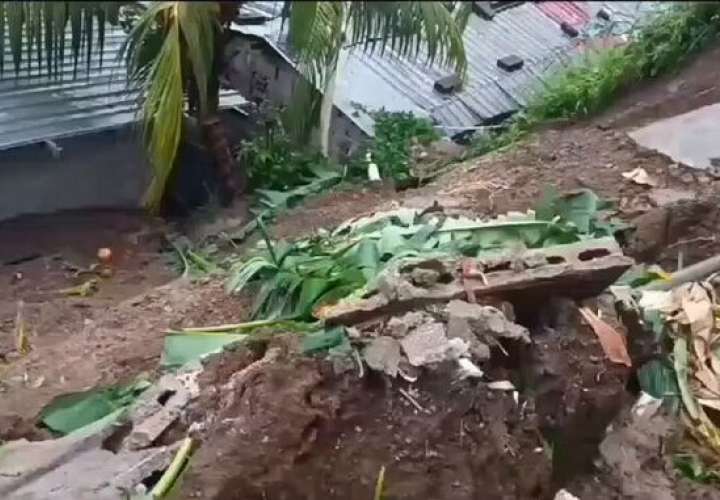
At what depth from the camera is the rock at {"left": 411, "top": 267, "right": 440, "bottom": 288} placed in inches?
127

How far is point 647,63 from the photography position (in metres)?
5.84

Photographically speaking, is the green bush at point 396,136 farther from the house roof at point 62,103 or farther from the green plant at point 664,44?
the green plant at point 664,44

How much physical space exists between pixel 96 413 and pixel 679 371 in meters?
1.72

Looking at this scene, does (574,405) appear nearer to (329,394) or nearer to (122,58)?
(329,394)

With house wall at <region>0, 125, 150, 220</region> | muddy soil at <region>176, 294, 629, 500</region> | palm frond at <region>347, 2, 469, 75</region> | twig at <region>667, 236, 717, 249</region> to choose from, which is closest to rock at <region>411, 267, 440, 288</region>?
muddy soil at <region>176, 294, 629, 500</region>

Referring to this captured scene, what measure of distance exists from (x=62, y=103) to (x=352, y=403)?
106 inches

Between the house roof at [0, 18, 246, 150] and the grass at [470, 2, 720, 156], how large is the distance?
4.61ft

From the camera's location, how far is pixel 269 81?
548 cm

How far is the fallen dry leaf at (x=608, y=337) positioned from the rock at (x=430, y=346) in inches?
19.7

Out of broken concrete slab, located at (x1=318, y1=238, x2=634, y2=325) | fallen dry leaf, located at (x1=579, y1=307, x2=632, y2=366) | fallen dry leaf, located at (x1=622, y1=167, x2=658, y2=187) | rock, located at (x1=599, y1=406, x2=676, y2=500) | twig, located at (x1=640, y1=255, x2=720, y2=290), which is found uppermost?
broken concrete slab, located at (x1=318, y1=238, x2=634, y2=325)

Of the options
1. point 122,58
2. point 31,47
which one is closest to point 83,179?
point 122,58

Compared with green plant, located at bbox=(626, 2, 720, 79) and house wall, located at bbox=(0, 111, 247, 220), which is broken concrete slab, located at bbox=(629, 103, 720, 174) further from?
house wall, located at bbox=(0, 111, 247, 220)

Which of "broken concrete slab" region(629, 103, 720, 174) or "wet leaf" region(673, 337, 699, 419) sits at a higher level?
"broken concrete slab" region(629, 103, 720, 174)

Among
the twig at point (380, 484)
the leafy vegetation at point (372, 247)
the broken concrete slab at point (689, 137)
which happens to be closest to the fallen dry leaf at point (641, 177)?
the broken concrete slab at point (689, 137)
